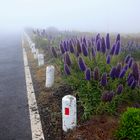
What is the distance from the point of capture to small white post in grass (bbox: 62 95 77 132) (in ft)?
22.4

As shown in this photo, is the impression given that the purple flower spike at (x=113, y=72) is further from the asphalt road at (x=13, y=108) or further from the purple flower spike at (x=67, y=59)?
the asphalt road at (x=13, y=108)

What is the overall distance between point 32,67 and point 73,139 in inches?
341

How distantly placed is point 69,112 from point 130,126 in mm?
1194

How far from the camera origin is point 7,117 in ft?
26.7

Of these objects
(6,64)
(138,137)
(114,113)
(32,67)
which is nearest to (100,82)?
(114,113)

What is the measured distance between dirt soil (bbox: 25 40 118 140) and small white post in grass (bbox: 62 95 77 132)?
11cm

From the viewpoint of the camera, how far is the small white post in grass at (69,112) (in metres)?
6.82

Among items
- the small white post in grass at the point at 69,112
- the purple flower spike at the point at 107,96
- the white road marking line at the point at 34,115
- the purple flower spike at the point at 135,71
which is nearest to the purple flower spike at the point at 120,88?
the purple flower spike at the point at 107,96

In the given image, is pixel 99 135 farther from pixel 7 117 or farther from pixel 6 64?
pixel 6 64

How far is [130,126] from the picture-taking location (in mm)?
6203

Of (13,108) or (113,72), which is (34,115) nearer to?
(13,108)

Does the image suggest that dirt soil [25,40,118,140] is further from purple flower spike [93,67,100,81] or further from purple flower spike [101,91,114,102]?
purple flower spike [93,67,100,81]

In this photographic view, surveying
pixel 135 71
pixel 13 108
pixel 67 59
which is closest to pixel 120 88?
pixel 135 71

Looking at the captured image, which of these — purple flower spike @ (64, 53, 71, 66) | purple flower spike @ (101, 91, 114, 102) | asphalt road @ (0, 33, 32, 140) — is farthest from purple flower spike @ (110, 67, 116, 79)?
asphalt road @ (0, 33, 32, 140)
